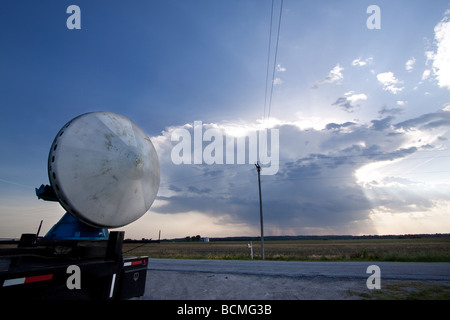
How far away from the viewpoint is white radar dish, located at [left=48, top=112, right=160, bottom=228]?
3506 millimetres

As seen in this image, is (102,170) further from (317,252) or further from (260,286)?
(317,252)

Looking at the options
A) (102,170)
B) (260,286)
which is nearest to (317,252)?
(260,286)

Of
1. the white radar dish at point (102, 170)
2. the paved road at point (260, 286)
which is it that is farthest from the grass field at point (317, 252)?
the paved road at point (260, 286)

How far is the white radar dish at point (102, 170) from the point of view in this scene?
351 centimetres

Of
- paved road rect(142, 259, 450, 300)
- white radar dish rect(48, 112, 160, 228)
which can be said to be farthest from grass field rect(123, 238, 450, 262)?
paved road rect(142, 259, 450, 300)

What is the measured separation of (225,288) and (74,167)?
5.22 meters

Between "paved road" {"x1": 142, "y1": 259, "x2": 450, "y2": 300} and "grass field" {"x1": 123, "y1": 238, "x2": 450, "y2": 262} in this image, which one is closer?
"paved road" {"x1": 142, "y1": 259, "x2": 450, "y2": 300}

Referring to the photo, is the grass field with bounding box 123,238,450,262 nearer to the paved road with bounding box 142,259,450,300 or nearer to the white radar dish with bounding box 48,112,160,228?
the white radar dish with bounding box 48,112,160,228

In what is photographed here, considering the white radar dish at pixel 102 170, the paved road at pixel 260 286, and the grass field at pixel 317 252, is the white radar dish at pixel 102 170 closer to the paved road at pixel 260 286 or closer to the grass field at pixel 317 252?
the grass field at pixel 317 252

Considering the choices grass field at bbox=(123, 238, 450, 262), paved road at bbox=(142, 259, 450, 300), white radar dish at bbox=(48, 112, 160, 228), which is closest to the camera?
white radar dish at bbox=(48, 112, 160, 228)

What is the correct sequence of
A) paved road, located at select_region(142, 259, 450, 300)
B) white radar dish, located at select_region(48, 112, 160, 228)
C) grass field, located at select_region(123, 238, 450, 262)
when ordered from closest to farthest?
1. white radar dish, located at select_region(48, 112, 160, 228)
2. paved road, located at select_region(142, 259, 450, 300)
3. grass field, located at select_region(123, 238, 450, 262)
